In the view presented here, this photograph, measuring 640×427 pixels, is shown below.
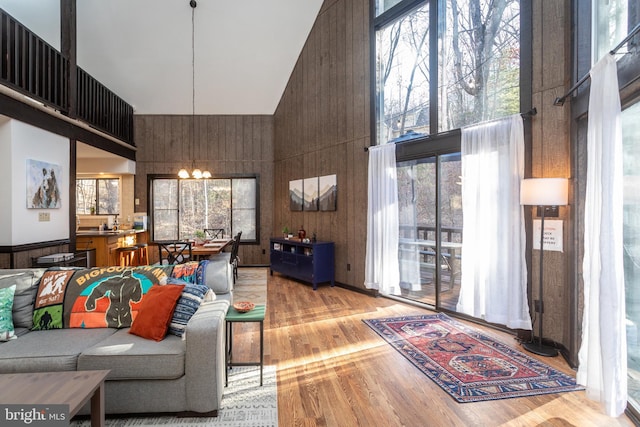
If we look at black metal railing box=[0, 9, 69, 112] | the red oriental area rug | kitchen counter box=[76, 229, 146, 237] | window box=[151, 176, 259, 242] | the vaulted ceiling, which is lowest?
the red oriental area rug

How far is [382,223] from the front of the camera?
5.30 m

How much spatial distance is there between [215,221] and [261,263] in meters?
1.51

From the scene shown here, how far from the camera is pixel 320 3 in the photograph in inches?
261

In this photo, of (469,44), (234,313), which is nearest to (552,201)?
(469,44)

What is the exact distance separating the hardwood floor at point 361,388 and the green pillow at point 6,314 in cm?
171

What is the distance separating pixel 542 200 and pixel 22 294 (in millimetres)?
4468

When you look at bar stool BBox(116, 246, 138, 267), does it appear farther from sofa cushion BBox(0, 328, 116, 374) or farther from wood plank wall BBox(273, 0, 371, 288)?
sofa cushion BBox(0, 328, 116, 374)

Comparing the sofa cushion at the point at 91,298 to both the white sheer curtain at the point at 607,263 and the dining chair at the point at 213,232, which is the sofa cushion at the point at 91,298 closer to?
the white sheer curtain at the point at 607,263

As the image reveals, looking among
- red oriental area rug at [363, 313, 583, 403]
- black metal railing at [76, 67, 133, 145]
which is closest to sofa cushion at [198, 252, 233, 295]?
red oriental area rug at [363, 313, 583, 403]

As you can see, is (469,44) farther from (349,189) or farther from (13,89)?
(13,89)

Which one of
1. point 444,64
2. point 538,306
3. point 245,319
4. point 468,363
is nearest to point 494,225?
point 538,306

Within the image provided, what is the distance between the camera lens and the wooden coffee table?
1676mm

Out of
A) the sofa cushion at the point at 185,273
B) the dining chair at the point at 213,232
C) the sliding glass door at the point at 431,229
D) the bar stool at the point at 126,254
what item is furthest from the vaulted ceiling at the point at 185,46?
the sofa cushion at the point at 185,273

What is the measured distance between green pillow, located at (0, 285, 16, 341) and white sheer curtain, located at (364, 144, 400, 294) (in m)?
4.20
